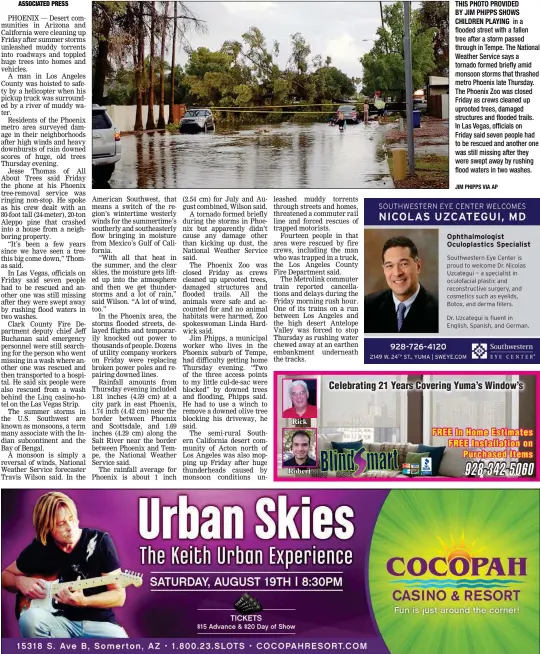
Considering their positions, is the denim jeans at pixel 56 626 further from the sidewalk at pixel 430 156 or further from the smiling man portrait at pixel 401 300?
the sidewalk at pixel 430 156

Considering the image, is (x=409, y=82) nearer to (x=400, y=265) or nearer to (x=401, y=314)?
(x=400, y=265)

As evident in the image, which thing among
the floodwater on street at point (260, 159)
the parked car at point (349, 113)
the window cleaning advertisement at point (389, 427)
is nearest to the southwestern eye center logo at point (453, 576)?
the window cleaning advertisement at point (389, 427)

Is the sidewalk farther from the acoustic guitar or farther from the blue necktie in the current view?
the acoustic guitar

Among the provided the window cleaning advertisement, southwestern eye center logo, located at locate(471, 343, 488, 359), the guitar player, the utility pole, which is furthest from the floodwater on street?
the guitar player

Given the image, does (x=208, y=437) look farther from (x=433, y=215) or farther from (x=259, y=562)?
(x=433, y=215)

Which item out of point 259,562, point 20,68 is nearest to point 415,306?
point 259,562

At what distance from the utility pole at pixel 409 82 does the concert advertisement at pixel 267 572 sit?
3.35 metres

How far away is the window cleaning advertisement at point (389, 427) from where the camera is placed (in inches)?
360

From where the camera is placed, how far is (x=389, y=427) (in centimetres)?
916

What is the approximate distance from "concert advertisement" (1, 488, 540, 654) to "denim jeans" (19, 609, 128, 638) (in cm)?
1

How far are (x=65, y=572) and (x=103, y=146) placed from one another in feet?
13.7

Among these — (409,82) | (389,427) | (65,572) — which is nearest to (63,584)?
(65,572)

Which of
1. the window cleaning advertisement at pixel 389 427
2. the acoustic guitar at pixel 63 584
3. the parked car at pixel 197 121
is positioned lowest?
the acoustic guitar at pixel 63 584

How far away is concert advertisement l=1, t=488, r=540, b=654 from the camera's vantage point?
30.0ft
